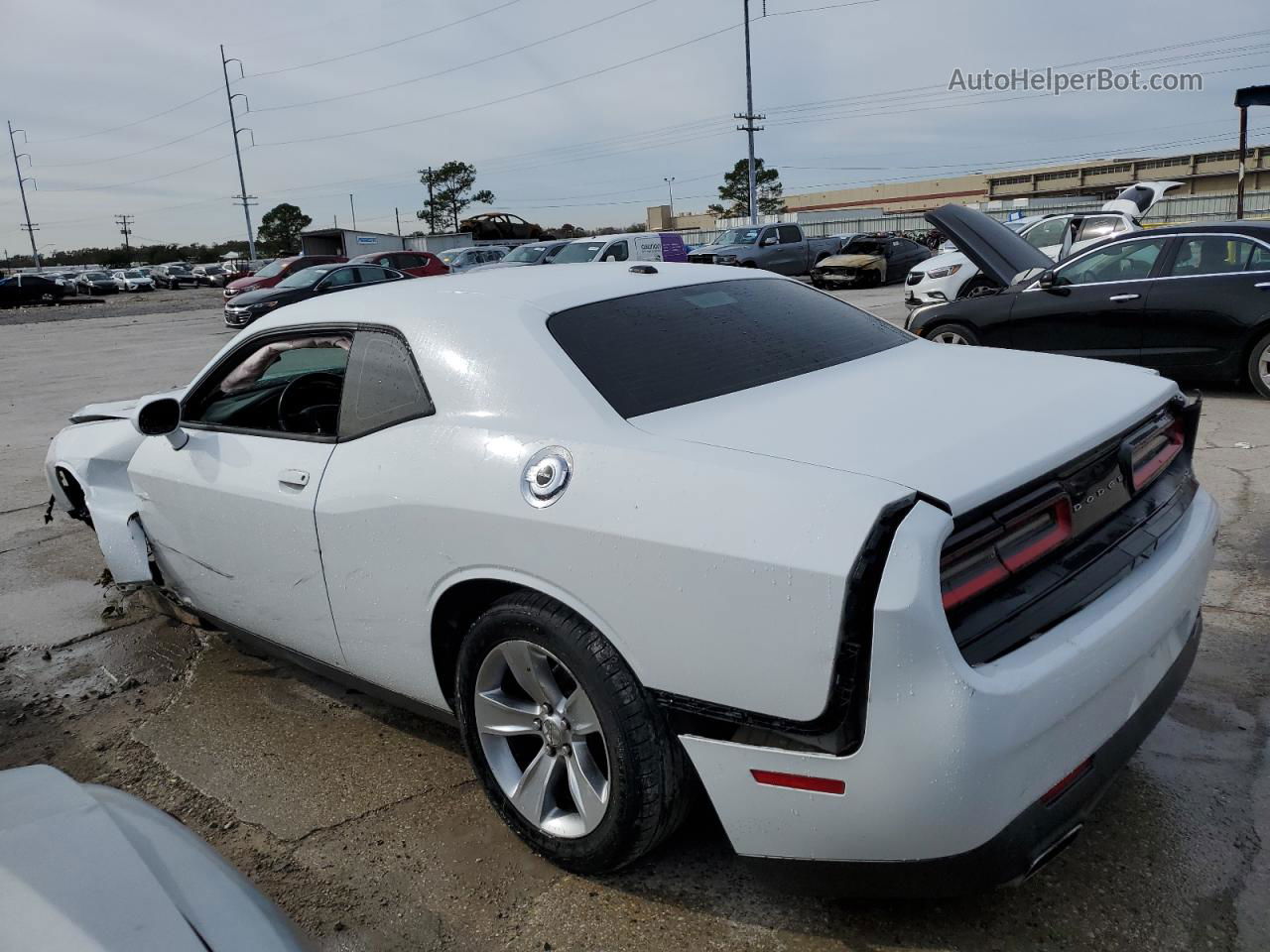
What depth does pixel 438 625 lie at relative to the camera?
2.70m

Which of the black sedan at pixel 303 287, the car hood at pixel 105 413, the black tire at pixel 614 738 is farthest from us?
the black sedan at pixel 303 287

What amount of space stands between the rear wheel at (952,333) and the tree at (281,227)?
267 feet

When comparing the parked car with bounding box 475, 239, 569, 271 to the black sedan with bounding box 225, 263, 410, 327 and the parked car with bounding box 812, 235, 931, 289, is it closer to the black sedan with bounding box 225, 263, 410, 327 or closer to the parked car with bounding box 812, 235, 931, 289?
the black sedan with bounding box 225, 263, 410, 327

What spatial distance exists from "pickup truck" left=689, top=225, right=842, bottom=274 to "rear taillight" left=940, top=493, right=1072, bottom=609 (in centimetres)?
2362

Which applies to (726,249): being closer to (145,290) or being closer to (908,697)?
(908,697)

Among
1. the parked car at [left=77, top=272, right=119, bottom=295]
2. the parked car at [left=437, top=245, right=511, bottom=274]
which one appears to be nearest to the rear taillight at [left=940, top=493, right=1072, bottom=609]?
the parked car at [left=437, top=245, right=511, bottom=274]

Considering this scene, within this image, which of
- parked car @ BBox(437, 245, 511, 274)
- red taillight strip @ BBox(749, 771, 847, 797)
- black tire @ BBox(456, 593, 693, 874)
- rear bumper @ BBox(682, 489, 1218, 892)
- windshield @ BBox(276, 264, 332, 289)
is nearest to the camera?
rear bumper @ BBox(682, 489, 1218, 892)

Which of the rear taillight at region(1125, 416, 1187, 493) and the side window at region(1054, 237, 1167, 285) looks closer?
the rear taillight at region(1125, 416, 1187, 493)

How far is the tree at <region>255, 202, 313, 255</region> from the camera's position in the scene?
273 ft

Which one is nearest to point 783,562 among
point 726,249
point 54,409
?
point 54,409

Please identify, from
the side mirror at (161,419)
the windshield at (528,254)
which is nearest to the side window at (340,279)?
the windshield at (528,254)

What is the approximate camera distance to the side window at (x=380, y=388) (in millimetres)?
2777

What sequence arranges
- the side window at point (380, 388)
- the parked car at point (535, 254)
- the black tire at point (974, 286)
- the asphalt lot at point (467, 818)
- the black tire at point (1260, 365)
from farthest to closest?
the parked car at point (535, 254), the black tire at point (974, 286), the black tire at point (1260, 365), the side window at point (380, 388), the asphalt lot at point (467, 818)

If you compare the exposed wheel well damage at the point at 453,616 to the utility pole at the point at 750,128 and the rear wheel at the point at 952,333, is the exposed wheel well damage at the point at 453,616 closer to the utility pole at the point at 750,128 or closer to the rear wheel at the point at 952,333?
the rear wheel at the point at 952,333
